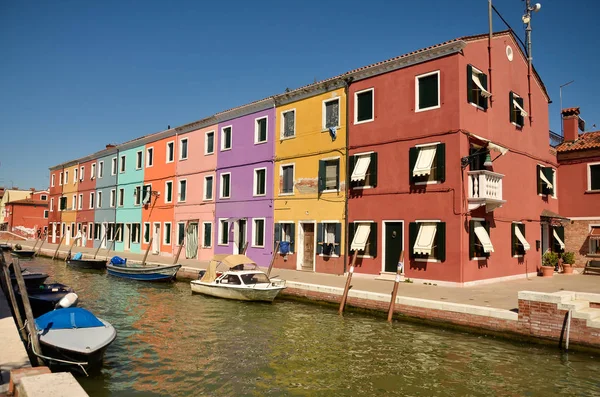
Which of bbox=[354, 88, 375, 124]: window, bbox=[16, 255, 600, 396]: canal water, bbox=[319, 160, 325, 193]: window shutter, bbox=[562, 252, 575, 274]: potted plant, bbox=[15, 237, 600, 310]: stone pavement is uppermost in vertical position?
bbox=[354, 88, 375, 124]: window

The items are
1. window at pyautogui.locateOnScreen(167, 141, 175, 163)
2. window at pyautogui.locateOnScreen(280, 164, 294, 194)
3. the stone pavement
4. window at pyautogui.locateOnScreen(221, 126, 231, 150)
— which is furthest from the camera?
window at pyautogui.locateOnScreen(167, 141, 175, 163)

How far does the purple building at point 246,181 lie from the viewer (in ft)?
78.8

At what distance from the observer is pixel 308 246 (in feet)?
71.3

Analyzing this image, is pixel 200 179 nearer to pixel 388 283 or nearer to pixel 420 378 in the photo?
pixel 388 283

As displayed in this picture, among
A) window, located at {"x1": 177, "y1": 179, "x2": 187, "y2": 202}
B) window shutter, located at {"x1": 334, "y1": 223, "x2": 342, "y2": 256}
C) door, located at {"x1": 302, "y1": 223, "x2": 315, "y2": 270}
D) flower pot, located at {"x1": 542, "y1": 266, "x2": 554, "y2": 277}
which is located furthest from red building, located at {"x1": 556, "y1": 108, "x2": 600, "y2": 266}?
window, located at {"x1": 177, "y1": 179, "x2": 187, "y2": 202}

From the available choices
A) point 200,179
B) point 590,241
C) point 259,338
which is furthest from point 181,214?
point 590,241

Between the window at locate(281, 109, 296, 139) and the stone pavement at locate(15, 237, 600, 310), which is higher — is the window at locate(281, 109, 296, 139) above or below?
above

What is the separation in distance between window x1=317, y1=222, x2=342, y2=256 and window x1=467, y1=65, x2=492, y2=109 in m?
7.63

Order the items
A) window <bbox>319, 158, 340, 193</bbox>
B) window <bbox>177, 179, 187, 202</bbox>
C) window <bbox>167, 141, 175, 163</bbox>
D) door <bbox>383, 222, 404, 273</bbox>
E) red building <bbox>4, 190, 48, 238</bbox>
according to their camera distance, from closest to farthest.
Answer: door <bbox>383, 222, 404, 273</bbox>, window <bbox>319, 158, 340, 193</bbox>, window <bbox>177, 179, 187, 202</bbox>, window <bbox>167, 141, 175, 163</bbox>, red building <bbox>4, 190, 48, 238</bbox>

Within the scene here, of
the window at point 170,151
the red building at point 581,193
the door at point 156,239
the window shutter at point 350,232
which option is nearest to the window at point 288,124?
the window shutter at point 350,232

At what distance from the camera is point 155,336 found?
11547mm

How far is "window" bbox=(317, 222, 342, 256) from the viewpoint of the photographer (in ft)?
65.2

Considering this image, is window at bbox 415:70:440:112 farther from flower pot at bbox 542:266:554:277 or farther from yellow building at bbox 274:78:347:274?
flower pot at bbox 542:266:554:277

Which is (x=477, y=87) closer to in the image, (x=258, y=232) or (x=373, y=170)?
(x=373, y=170)
